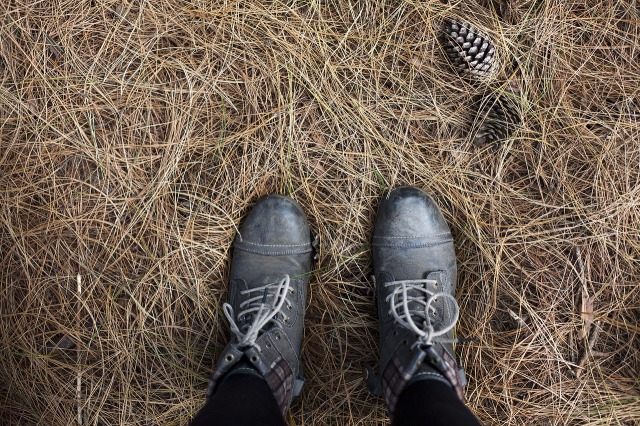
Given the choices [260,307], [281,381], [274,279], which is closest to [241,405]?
[281,381]

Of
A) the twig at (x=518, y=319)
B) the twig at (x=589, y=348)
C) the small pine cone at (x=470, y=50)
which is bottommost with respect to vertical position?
the twig at (x=589, y=348)

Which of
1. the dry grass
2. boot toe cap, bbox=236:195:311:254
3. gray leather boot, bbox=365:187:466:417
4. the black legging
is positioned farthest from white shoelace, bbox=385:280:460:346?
A: boot toe cap, bbox=236:195:311:254

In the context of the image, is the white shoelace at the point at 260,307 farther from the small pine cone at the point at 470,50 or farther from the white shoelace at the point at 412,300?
the small pine cone at the point at 470,50

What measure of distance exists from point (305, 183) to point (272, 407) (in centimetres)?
74

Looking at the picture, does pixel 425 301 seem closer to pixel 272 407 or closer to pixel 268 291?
pixel 268 291

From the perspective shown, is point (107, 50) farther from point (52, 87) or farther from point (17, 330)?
point (17, 330)

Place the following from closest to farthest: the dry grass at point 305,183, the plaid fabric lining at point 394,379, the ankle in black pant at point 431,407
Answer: the ankle in black pant at point 431,407, the plaid fabric lining at point 394,379, the dry grass at point 305,183

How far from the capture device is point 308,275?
1.63 meters

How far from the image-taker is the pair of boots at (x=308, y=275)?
151cm

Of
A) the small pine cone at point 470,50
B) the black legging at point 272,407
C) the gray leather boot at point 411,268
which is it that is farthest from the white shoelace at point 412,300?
the small pine cone at point 470,50

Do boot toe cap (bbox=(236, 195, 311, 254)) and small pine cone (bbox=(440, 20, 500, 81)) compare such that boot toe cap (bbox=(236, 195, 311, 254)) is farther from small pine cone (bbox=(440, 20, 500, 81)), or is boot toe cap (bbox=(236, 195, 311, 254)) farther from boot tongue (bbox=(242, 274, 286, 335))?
small pine cone (bbox=(440, 20, 500, 81))

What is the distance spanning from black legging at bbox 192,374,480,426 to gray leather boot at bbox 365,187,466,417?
254 millimetres

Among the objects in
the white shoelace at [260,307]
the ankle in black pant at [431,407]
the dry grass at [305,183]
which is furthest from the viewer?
the dry grass at [305,183]

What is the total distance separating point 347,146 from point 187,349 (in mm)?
924
